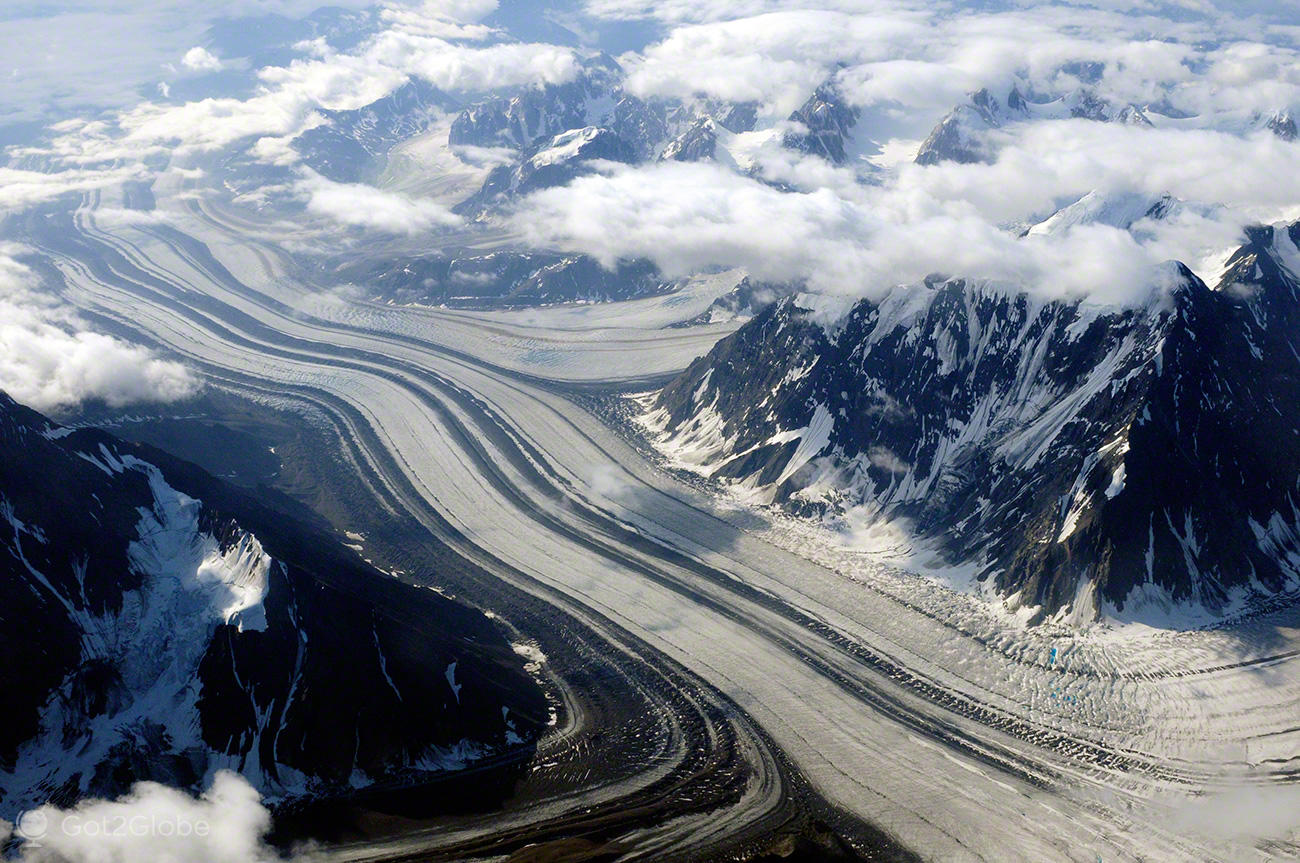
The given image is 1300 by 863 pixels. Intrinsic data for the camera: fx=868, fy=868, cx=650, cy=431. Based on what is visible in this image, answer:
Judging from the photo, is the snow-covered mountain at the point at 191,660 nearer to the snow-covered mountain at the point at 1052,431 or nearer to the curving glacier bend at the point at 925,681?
the curving glacier bend at the point at 925,681

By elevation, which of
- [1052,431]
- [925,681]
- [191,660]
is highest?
[1052,431]

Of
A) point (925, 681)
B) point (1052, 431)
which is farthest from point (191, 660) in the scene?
point (1052, 431)

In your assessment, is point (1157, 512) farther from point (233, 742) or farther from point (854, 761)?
point (233, 742)

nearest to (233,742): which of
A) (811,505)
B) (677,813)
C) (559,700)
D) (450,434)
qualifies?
(559,700)

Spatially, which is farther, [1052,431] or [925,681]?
[1052,431]

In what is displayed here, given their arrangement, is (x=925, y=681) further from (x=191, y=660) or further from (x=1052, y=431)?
(x=191, y=660)

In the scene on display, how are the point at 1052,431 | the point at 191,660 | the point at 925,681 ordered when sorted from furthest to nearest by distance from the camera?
1. the point at 1052,431
2. the point at 925,681
3. the point at 191,660

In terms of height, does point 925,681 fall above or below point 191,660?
below
